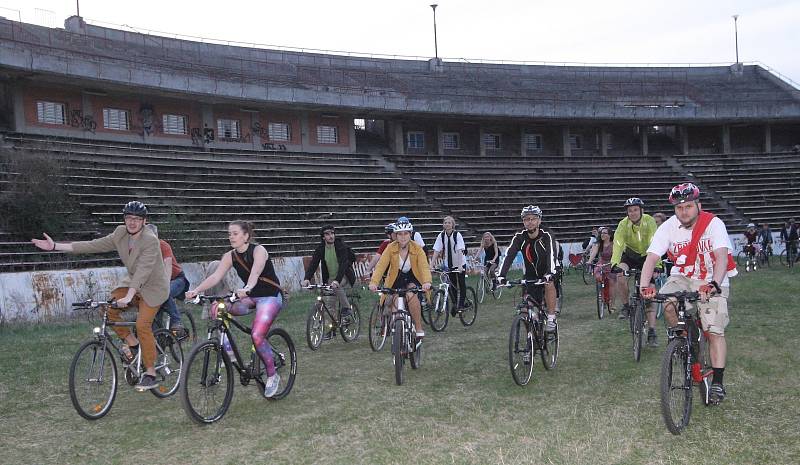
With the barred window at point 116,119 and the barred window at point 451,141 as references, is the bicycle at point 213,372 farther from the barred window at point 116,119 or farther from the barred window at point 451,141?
the barred window at point 451,141

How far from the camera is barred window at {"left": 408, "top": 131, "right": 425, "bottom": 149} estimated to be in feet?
136

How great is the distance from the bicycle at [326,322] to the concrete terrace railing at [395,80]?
786 inches

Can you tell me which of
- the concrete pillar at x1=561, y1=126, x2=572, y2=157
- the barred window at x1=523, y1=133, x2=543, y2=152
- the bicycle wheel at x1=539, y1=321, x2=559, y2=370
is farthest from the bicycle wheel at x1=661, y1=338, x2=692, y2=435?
the barred window at x1=523, y1=133, x2=543, y2=152

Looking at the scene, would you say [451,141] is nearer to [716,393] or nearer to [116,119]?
[116,119]

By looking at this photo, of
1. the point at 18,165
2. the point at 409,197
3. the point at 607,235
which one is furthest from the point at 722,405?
the point at 409,197

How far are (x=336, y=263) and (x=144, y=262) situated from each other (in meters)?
5.05

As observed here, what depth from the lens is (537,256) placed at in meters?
9.46

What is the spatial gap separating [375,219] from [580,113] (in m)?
17.8

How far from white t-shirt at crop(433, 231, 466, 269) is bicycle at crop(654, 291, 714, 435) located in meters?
7.30

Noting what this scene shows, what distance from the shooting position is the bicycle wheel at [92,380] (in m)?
7.16

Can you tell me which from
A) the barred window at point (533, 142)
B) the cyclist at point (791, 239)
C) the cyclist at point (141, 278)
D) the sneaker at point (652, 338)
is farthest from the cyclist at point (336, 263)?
the barred window at point (533, 142)

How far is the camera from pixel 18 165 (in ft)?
73.8

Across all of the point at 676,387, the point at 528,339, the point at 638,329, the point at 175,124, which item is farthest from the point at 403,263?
the point at 175,124

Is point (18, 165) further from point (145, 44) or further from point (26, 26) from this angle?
point (145, 44)
